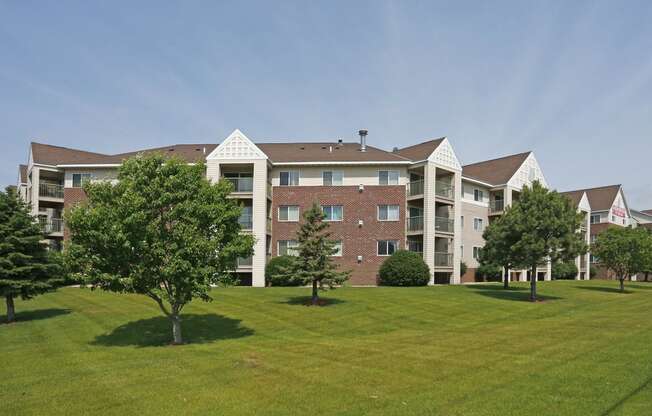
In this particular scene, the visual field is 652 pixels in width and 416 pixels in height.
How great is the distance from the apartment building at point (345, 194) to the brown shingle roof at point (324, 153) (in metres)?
0.09

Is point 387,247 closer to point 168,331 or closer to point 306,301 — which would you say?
point 306,301

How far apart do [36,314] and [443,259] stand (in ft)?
92.9

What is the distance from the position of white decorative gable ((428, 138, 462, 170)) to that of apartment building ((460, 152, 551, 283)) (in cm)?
360

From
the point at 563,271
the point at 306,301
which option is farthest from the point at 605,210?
the point at 306,301

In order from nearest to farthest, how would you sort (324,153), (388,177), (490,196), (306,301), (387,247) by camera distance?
1. (306,301)
2. (387,247)
3. (388,177)
4. (324,153)
5. (490,196)

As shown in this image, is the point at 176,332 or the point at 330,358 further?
the point at 176,332

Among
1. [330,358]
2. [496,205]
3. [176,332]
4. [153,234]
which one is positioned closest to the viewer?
[330,358]

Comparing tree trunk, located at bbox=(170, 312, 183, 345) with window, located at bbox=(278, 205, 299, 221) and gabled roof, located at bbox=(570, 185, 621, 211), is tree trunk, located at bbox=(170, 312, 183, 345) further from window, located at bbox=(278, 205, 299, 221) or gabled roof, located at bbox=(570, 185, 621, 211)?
gabled roof, located at bbox=(570, 185, 621, 211)

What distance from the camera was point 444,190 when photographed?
139 ft

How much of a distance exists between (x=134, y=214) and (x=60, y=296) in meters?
18.2

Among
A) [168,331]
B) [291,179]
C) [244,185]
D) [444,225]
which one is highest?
[291,179]

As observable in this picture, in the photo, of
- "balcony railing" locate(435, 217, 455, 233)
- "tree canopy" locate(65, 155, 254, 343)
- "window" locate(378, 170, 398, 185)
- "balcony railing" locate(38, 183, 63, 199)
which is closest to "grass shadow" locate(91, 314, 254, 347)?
"tree canopy" locate(65, 155, 254, 343)

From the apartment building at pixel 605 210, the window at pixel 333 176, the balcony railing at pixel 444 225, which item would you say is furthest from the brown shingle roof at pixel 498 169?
the apartment building at pixel 605 210

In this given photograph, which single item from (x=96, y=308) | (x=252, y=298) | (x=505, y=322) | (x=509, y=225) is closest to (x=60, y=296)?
(x=96, y=308)
